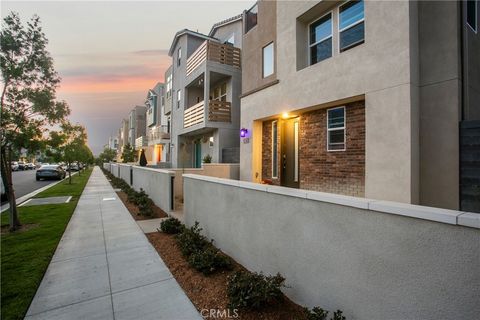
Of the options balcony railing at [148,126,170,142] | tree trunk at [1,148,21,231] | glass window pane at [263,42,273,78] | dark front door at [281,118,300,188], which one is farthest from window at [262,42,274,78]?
balcony railing at [148,126,170,142]

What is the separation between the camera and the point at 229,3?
17938mm

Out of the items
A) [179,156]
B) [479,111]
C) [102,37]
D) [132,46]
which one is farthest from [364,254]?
[132,46]

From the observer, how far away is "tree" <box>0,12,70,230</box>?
250 inches

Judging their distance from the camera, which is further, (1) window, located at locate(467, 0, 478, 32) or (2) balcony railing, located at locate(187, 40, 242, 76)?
(2) balcony railing, located at locate(187, 40, 242, 76)

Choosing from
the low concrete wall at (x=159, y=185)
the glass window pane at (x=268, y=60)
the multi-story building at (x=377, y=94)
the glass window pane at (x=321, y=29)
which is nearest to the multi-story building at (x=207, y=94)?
the low concrete wall at (x=159, y=185)

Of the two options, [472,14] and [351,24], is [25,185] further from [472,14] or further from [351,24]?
[472,14]

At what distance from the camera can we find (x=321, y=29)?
796 cm

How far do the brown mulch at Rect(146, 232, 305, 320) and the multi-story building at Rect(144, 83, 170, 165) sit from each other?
2124 cm

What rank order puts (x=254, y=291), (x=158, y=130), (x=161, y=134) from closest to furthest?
(x=254, y=291)
(x=161, y=134)
(x=158, y=130)

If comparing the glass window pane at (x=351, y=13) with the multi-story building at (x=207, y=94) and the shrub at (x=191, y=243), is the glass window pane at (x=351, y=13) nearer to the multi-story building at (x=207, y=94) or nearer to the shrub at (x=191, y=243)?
the shrub at (x=191, y=243)

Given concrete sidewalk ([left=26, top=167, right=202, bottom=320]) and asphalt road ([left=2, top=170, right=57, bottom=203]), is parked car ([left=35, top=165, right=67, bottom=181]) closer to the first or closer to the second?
asphalt road ([left=2, top=170, right=57, bottom=203])

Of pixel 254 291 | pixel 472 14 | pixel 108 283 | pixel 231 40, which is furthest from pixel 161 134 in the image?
pixel 254 291

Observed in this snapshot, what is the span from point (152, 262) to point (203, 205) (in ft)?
5.79

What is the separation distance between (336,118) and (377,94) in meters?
1.56
